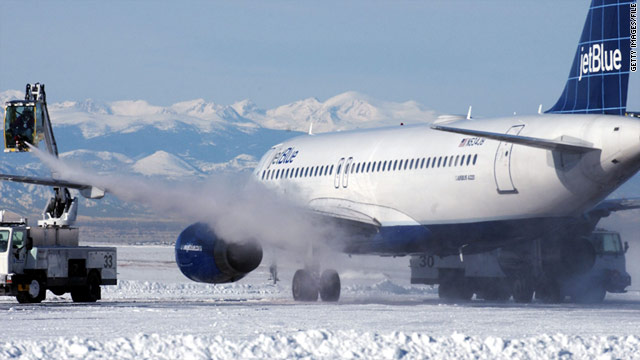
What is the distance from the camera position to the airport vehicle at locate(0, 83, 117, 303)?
3372cm

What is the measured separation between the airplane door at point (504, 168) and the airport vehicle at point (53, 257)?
42.0ft

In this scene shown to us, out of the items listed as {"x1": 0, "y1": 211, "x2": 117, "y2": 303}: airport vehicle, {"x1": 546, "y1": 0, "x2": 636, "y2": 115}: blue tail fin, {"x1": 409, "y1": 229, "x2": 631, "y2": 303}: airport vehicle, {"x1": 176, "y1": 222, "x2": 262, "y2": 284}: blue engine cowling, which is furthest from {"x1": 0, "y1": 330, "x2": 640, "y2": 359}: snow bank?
{"x1": 409, "y1": 229, "x2": 631, "y2": 303}: airport vehicle

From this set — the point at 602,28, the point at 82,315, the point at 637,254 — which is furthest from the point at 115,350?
the point at 637,254

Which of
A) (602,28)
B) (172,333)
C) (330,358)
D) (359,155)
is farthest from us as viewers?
(359,155)

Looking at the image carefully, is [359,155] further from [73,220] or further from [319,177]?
[73,220]

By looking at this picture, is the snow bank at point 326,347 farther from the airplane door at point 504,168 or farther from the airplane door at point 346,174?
the airplane door at point 346,174

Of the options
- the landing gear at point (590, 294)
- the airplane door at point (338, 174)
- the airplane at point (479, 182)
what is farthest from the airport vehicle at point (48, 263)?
the landing gear at point (590, 294)

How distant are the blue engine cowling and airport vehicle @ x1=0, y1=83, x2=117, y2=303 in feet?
8.73

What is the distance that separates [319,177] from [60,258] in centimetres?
902

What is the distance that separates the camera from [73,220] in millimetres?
37406

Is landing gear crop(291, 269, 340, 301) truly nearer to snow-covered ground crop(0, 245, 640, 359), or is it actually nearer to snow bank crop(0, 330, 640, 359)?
snow-covered ground crop(0, 245, 640, 359)

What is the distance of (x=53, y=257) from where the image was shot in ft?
113

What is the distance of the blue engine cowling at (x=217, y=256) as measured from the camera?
116 feet

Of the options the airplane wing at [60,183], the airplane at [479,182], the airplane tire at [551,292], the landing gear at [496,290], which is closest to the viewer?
the airplane at [479,182]
